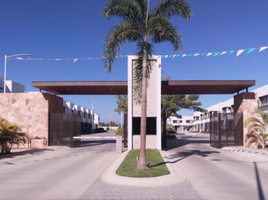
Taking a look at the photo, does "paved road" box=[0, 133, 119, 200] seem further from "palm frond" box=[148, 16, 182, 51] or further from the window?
the window

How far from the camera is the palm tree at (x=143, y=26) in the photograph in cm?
1161

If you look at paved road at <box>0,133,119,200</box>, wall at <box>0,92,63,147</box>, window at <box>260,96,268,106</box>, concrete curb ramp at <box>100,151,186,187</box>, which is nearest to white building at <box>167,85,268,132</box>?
window at <box>260,96,268,106</box>

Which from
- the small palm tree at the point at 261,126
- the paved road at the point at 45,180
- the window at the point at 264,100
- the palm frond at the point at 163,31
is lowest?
the paved road at the point at 45,180

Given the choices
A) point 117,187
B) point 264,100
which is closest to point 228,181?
point 117,187

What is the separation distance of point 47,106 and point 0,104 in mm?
4273

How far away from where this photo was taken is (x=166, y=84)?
21781mm

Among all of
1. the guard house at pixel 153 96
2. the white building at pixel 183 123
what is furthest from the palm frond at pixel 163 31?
the white building at pixel 183 123

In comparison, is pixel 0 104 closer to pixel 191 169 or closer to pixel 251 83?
pixel 191 169

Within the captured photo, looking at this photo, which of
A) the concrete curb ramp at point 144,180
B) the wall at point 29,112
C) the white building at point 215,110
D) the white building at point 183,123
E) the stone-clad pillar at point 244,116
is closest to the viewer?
the concrete curb ramp at point 144,180

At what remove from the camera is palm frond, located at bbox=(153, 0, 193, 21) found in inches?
469

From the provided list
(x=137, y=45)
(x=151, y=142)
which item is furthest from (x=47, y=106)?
(x=137, y=45)

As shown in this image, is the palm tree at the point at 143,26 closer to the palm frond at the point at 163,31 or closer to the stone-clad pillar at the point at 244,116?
the palm frond at the point at 163,31

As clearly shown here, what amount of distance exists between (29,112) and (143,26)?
15.1 metres

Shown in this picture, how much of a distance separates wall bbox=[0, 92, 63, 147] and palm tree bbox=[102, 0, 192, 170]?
13.0 m
